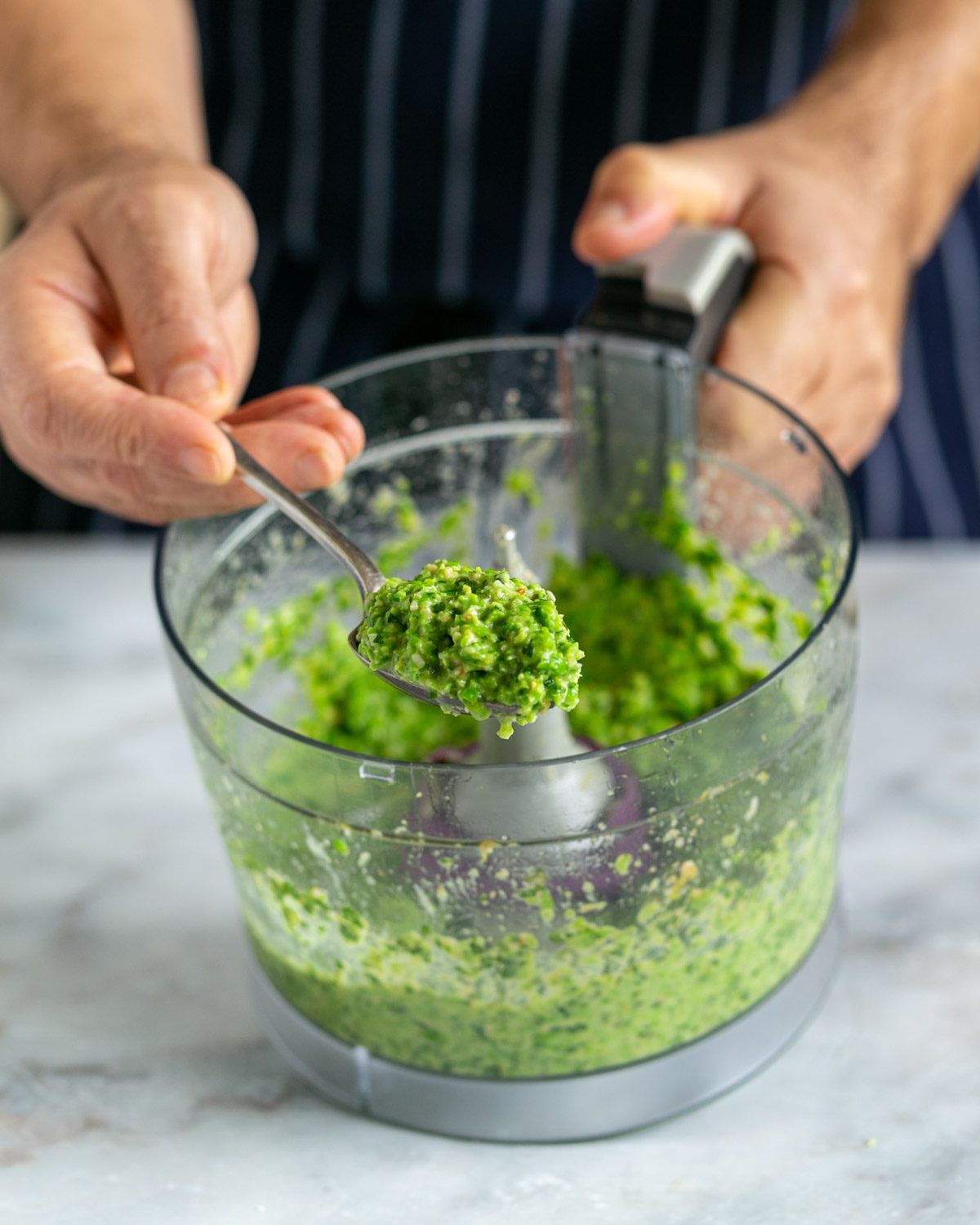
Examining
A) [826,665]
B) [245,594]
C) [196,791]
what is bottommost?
[196,791]

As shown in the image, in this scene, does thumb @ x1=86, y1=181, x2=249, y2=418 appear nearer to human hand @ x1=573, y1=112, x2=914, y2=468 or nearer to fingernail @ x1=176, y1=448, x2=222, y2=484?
fingernail @ x1=176, y1=448, x2=222, y2=484

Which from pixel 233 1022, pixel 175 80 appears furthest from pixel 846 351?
pixel 233 1022

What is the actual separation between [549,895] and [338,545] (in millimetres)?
227

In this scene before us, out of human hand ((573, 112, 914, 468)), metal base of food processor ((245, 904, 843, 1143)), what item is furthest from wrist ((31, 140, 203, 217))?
metal base of food processor ((245, 904, 843, 1143))

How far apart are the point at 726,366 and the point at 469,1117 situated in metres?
0.57

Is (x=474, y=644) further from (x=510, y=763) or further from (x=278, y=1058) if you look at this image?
(x=278, y=1058)

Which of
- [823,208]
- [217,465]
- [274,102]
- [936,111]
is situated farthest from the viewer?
[274,102]

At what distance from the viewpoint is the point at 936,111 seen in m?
1.36

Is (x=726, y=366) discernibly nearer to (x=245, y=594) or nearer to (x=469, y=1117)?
(x=245, y=594)

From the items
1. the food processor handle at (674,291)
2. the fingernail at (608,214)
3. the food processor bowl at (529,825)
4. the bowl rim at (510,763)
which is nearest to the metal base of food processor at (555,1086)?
the food processor bowl at (529,825)

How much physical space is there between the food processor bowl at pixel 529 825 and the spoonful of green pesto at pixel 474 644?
0.03 meters

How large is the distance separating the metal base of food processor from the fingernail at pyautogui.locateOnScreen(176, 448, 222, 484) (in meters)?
0.36

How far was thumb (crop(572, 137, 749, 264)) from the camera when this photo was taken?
1067 mm

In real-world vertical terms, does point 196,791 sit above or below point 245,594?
below
